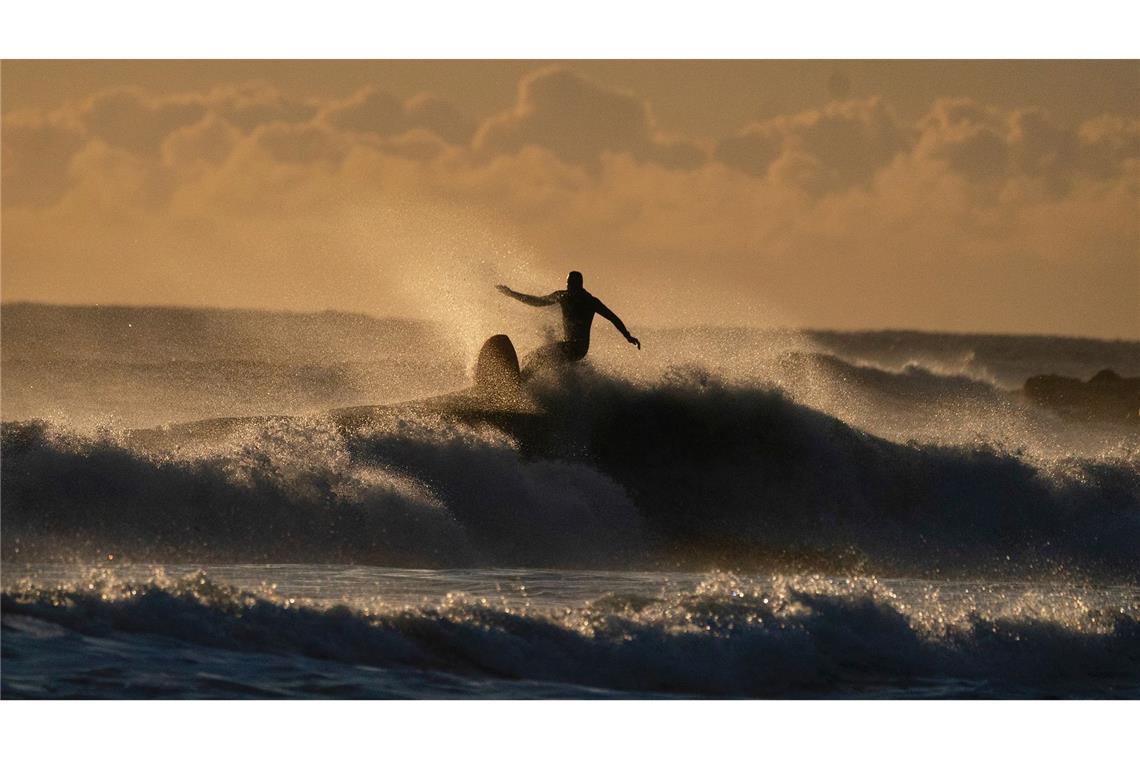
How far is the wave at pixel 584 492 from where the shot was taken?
44.7ft

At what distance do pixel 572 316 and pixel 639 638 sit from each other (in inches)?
236

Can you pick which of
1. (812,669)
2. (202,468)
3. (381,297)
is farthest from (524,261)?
(381,297)

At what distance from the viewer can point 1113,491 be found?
1642cm

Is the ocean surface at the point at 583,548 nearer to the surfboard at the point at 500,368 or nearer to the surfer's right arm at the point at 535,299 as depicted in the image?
the surfboard at the point at 500,368

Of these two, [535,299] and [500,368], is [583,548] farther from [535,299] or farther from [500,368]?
[535,299]

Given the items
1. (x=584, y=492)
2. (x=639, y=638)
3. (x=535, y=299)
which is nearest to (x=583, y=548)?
(x=584, y=492)

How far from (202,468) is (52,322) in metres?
24.4

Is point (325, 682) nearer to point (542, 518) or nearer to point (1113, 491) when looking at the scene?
point (542, 518)

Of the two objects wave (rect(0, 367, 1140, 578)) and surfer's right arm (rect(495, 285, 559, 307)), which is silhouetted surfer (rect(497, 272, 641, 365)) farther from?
wave (rect(0, 367, 1140, 578))

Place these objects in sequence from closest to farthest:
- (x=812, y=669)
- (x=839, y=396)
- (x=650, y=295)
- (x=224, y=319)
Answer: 1. (x=812, y=669)
2. (x=839, y=396)
3. (x=650, y=295)
4. (x=224, y=319)

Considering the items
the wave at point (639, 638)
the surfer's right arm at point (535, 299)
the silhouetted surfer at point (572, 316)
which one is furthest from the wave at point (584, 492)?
the wave at point (639, 638)

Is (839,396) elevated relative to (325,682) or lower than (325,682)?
elevated

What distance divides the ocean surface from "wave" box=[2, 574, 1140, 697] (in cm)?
2

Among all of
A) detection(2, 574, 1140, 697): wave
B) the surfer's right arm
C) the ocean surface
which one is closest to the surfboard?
the ocean surface
